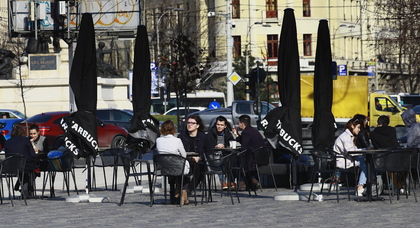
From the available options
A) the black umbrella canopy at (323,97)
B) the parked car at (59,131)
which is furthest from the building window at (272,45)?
the black umbrella canopy at (323,97)

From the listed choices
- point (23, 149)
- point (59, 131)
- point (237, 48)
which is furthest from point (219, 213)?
point (237, 48)

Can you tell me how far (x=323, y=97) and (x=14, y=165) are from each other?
16.0 ft

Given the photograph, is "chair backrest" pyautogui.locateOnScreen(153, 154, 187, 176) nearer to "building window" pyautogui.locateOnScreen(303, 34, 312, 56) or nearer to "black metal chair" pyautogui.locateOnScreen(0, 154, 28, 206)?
"black metal chair" pyautogui.locateOnScreen(0, 154, 28, 206)

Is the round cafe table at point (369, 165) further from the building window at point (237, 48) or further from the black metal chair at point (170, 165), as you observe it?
the building window at point (237, 48)

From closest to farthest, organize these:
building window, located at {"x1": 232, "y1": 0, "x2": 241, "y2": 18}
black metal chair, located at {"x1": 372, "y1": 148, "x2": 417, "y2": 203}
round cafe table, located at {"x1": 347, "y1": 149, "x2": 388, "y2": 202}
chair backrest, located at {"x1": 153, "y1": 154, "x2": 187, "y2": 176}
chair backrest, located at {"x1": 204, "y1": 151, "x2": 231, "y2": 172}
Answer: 1. chair backrest, located at {"x1": 153, "y1": 154, "x2": 187, "y2": 176}
2. black metal chair, located at {"x1": 372, "y1": 148, "x2": 417, "y2": 203}
3. round cafe table, located at {"x1": 347, "y1": 149, "x2": 388, "y2": 202}
4. chair backrest, located at {"x1": 204, "y1": 151, "x2": 231, "y2": 172}
5. building window, located at {"x1": 232, "y1": 0, "x2": 241, "y2": 18}

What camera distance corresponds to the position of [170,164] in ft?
48.2

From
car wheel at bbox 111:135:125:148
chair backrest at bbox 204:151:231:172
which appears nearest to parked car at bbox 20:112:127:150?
car wheel at bbox 111:135:125:148

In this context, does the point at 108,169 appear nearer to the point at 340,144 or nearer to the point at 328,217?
the point at 340,144

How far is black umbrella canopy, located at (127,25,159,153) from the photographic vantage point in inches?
702

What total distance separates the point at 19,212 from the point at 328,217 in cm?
430

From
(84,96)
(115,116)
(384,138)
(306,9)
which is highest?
(306,9)

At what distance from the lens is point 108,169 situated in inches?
1057

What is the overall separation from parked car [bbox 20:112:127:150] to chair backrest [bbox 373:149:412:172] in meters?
19.1

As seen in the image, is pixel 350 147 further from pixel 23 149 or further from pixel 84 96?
pixel 23 149
